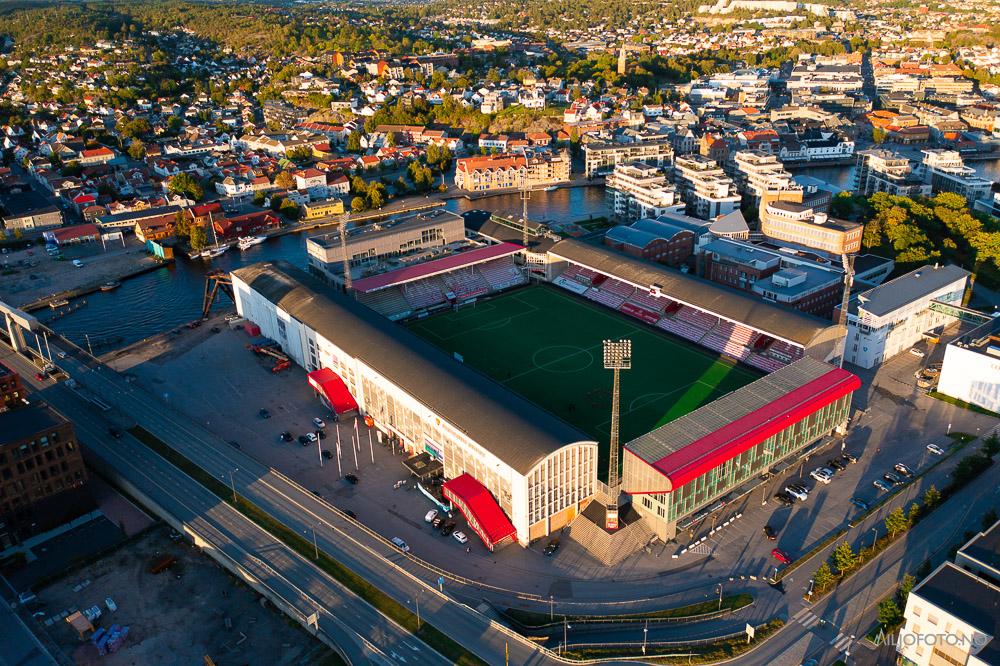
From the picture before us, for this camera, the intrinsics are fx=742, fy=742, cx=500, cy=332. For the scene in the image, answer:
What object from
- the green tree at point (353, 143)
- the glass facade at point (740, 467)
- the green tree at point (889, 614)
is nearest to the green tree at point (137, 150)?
the green tree at point (353, 143)

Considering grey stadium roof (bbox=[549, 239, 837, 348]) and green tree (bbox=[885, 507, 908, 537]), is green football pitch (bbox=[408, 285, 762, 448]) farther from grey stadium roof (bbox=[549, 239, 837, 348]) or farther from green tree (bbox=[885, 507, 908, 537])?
green tree (bbox=[885, 507, 908, 537])

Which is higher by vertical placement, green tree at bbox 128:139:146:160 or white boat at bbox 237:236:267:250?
green tree at bbox 128:139:146:160

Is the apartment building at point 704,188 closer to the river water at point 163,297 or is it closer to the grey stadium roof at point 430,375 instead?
Result: the river water at point 163,297

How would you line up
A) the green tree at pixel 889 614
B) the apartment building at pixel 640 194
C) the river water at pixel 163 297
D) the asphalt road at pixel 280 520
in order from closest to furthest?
the green tree at pixel 889 614 → the asphalt road at pixel 280 520 → the river water at pixel 163 297 → the apartment building at pixel 640 194

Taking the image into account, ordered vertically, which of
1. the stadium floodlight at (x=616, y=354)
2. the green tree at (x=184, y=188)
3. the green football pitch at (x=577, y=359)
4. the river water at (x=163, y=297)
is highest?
the stadium floodlight at (x=616, y=354)

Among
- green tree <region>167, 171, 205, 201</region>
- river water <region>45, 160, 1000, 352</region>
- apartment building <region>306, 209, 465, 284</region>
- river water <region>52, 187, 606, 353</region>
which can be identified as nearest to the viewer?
river water <region>52, 187, 606, 353</region>

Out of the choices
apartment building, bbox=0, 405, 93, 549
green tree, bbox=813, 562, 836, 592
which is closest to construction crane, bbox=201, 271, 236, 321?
apartment building, bbox=0, 405, 93, 549

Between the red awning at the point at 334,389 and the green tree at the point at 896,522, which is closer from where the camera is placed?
the green tree at the point at 896,522

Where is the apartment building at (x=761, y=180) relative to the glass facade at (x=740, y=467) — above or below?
above
